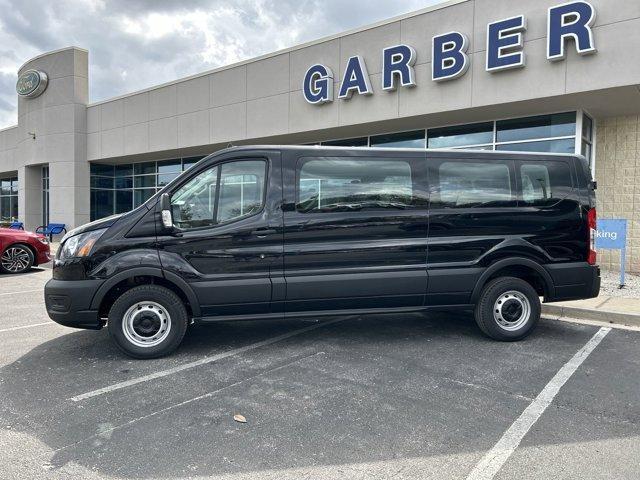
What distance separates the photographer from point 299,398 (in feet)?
13.1

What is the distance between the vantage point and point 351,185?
523cm

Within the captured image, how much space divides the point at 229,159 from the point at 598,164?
32.0ft

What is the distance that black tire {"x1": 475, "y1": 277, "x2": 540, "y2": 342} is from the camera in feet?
18.2

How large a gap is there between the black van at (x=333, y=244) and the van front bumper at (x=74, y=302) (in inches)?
0.5

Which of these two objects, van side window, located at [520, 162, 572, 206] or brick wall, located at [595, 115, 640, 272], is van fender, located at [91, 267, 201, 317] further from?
brick wall, located at [595, 115, 640, 272]

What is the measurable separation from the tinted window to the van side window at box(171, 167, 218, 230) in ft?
0.33

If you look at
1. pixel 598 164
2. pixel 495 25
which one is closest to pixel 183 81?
pixel 495 25

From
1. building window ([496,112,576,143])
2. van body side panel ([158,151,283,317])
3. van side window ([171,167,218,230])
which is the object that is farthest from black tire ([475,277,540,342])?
building window ([496,112,576,143])

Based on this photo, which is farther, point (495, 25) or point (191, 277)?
point (495, 25)

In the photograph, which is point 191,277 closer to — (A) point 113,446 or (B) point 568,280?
(A) point 113,446

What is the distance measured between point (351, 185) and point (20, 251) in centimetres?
1032

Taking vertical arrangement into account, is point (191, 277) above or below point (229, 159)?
below

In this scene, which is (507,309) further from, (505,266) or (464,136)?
(464,136)

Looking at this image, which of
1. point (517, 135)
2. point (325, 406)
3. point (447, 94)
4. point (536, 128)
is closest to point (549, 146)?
point (536, 128)
